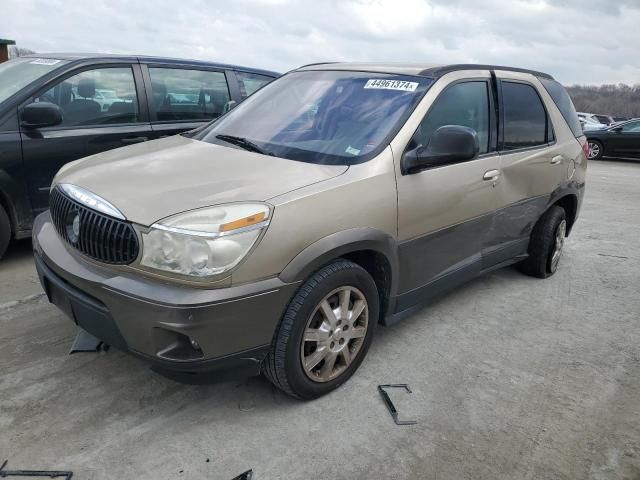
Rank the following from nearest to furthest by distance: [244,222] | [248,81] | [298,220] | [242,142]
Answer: [244,222], [298,220], [242,142], [248,81]

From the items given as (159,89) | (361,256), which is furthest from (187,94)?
(361,256)

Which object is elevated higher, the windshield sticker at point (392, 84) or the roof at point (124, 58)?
the roof at point (124, 58)

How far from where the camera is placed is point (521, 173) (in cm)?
397

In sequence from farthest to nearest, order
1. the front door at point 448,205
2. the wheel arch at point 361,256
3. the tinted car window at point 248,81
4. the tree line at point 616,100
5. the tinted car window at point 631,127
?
the tree line at point 616,100
the tinted car window at point 631,127
the tinted car window at point 248,81
the front door at point 448,205
the wheel arch at point 361,256

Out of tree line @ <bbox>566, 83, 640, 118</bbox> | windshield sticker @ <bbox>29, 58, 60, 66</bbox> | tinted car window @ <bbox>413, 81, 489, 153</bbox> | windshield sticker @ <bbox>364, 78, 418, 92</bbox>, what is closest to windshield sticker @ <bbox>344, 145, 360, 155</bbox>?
tinted car window @ <bbox>413, 81, 489, 153</bbox>

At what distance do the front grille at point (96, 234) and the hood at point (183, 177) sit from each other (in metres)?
0.08

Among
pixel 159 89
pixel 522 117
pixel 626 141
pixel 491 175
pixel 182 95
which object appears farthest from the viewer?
pixel 626 141

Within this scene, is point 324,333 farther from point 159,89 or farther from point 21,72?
point 21,72

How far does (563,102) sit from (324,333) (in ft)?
10.9

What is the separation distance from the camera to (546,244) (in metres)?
4.47

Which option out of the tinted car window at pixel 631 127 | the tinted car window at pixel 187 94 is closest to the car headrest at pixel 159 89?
the tinted car window at pixel 187 94

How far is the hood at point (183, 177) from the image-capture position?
240 cm

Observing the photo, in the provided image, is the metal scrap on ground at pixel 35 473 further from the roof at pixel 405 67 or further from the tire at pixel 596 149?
the tire at pixel 596 149

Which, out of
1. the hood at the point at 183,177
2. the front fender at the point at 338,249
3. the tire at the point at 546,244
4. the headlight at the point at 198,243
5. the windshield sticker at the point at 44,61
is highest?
the windshield sticker at the point at 44,61
